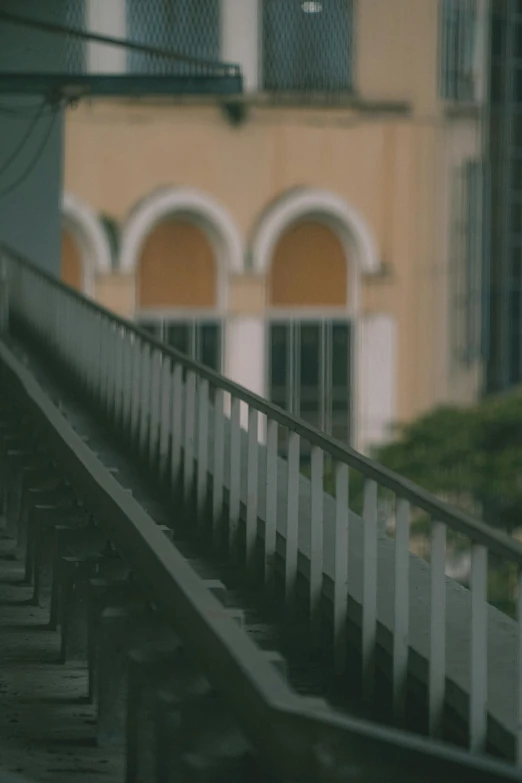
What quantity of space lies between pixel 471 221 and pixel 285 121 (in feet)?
14.0

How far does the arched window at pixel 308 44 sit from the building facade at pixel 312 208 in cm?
4

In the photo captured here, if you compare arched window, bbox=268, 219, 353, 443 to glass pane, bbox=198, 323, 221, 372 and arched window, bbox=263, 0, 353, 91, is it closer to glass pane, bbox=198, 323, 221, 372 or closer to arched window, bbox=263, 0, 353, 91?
glass pane, bbox=198, 323, 221, 372

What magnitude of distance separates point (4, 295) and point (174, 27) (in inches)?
654

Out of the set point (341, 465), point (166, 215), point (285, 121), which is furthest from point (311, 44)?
point (341, 465)

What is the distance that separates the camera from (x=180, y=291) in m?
42.0

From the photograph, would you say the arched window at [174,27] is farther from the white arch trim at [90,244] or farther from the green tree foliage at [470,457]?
the green tree foliage at [470,457]

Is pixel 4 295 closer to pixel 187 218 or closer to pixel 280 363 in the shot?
pixel 187 218

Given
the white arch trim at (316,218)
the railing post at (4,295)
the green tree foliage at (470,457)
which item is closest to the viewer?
the railing post at (4,295)

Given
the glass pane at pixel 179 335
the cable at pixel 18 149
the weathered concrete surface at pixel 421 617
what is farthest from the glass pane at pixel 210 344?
the weathered concrete surface at pixel 421 617

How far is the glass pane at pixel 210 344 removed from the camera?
42.0 meters

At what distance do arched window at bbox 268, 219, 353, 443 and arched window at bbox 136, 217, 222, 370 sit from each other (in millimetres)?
1273

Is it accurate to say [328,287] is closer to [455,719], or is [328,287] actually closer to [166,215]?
[166,215]

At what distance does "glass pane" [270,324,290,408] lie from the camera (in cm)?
4261

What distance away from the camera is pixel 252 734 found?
5672 millimetres
